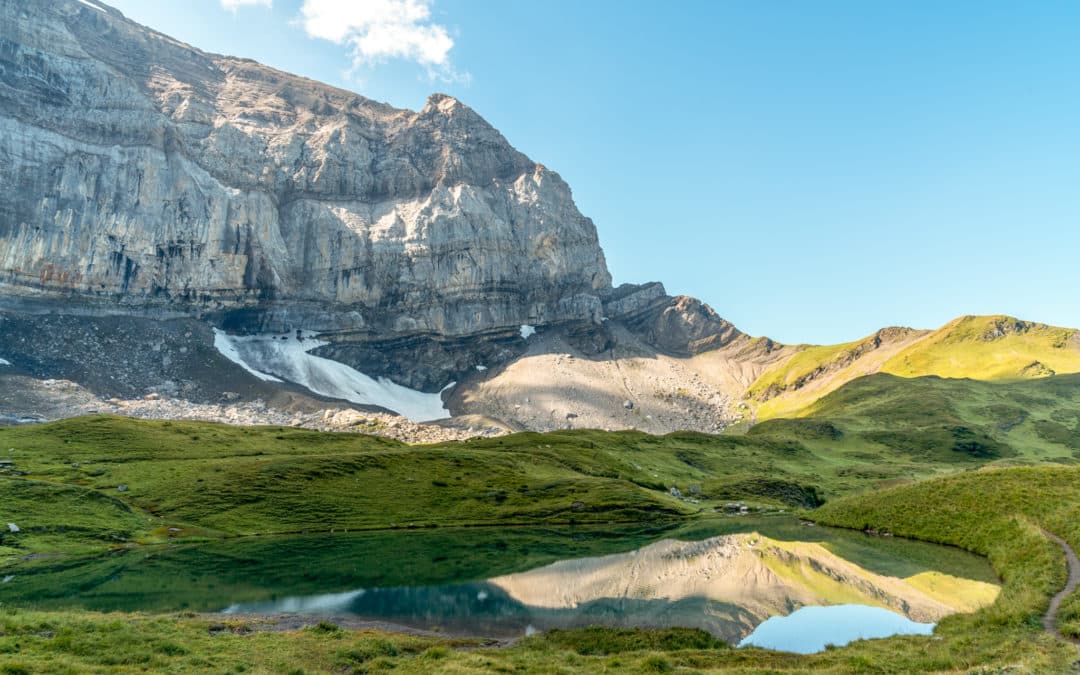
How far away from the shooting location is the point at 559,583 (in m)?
49.2

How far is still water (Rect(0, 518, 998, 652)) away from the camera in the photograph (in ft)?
123

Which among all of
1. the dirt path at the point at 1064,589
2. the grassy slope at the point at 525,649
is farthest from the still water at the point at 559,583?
the dirt path at the point at 1064,589

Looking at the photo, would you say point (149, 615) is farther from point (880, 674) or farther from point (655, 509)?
point (655, 509)

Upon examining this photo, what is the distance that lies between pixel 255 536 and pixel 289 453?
152ft

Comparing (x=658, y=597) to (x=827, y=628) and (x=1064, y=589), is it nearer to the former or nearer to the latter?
(x=827, y=628)

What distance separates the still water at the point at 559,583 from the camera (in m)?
37.6

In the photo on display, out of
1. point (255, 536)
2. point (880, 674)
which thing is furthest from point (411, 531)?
point (880, 674)

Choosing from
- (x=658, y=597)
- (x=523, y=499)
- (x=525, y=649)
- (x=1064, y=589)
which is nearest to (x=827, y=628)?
(x=658, y=597)

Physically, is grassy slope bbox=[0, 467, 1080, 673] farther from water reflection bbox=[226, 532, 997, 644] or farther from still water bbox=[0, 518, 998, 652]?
water reflection bbox=[226, 532, 997, 644]

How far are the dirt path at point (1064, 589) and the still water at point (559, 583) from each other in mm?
4535

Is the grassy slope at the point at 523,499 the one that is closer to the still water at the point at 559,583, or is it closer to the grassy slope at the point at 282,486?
the grassy slope at the point at 282,486

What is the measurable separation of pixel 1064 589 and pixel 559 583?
33196 mm

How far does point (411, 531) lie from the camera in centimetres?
7962

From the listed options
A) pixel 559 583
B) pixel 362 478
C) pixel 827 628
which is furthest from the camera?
pixel 362 478
